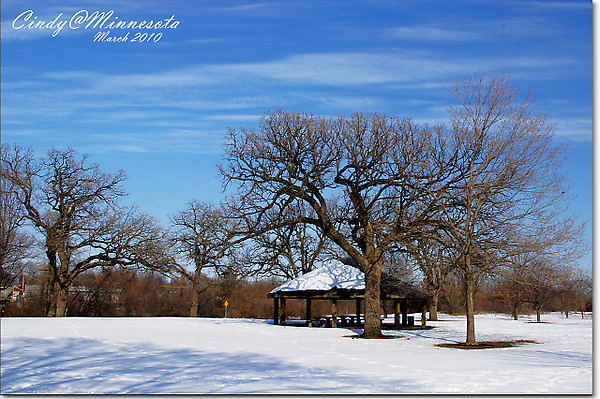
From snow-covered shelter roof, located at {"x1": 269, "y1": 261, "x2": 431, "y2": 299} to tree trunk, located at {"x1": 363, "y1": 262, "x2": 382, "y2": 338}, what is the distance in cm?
459

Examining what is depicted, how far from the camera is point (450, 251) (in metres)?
19.3

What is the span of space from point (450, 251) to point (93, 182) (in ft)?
94.4

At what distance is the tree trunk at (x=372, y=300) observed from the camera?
22328mm

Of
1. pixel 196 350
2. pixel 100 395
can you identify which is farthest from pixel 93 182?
pixel 100 395

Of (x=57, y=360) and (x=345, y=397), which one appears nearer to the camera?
(x=345, y=397)

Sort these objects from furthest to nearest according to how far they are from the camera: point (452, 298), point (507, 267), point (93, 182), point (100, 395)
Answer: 1. point (452, 298)
2. point (93, 182)
3. point (507, 267)
4. point (100, 395)

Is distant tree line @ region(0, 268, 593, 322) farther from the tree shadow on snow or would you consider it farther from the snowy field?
the tree shadow on snow

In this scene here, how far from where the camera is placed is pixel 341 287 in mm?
28031

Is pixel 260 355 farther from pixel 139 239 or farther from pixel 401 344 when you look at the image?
pixel 139 239

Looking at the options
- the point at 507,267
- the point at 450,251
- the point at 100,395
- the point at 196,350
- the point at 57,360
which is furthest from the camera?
the point at 450,251

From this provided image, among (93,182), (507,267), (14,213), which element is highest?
(93,182)

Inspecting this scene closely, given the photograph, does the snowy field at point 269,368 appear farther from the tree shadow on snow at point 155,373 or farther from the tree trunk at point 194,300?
the tree trunk at point 194,300

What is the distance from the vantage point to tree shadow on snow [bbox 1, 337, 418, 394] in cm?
897

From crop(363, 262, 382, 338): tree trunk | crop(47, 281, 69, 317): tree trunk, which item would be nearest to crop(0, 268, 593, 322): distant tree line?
crop(47, 281, 69, 317): tree trunk
